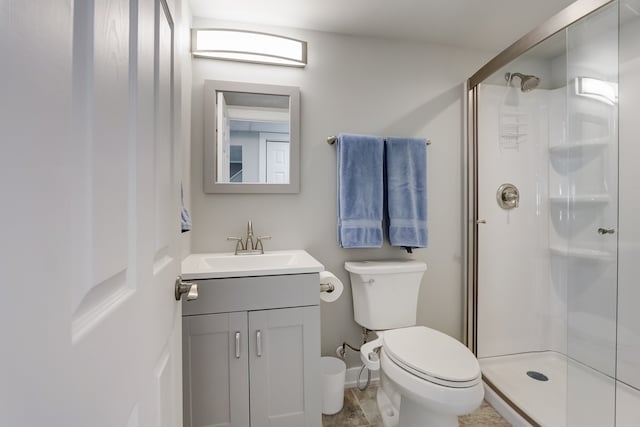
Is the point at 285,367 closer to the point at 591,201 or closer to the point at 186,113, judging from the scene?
the point at 186,113

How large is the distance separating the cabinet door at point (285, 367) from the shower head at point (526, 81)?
74.8 inches

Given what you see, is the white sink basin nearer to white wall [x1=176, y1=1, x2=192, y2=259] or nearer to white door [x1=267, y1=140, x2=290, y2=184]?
white wall [x1=176, y1=1, x2=192, y2=259]

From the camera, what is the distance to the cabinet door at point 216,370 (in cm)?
123

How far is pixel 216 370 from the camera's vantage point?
49.3 inches

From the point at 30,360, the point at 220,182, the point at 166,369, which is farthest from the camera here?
the point at 220,182

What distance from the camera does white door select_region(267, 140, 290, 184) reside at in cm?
176

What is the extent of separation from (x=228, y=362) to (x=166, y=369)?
2.05 feet

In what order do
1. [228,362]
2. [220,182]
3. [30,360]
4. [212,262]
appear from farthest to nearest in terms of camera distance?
[220,182] → [212,262] → [228,362] → [30,360]

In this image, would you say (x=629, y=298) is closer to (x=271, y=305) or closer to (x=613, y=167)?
(x=613, y=167)

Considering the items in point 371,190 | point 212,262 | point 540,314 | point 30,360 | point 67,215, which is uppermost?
point 371,190

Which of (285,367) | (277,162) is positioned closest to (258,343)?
(285,367)

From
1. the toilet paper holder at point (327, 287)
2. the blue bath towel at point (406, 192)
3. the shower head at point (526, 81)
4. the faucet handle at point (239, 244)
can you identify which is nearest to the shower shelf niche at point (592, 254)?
the blue bath towel at point (406, 192)

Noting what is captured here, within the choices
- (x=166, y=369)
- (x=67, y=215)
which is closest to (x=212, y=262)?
(x=166, y=369)

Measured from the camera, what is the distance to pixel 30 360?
0.24 metres
